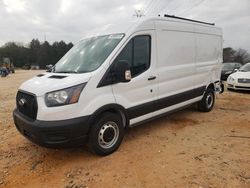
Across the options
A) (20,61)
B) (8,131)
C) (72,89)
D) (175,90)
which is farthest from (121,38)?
(20,61)

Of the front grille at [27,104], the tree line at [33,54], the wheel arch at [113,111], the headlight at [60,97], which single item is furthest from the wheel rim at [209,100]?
the tree line at [33,54]

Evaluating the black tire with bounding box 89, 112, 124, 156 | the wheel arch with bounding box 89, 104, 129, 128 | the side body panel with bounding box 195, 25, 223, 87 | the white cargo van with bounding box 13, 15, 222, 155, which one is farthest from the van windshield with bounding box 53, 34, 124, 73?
the side body panel with bounding box 195, 25, 223, 87

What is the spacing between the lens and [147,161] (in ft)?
11.8

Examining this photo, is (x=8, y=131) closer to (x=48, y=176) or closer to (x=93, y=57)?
(x=48, y=176)

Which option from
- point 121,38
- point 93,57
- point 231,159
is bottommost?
point 231,159

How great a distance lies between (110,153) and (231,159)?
80.3 inches

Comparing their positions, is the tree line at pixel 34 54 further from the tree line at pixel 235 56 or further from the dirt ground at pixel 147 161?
the dirt ground at pixel 147 161

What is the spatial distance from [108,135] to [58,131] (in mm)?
931

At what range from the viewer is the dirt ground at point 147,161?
309cm

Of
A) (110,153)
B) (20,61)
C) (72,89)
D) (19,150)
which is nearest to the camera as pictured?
(72,89)

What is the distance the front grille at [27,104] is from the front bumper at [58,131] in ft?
0.37

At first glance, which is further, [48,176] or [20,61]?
[20,61]

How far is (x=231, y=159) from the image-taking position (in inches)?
142

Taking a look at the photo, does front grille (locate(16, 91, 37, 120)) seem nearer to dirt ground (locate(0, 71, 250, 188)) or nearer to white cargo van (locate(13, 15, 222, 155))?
white cargo van (locate(13, 15, 222, 155))
